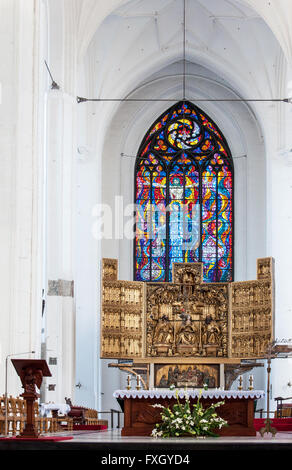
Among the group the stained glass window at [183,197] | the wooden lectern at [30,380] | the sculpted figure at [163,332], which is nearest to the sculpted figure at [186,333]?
the sculpted figure at [163,332]

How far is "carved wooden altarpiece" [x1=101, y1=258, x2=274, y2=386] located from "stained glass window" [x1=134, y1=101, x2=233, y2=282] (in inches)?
212

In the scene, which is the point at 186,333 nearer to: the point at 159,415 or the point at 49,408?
the point at 49,408

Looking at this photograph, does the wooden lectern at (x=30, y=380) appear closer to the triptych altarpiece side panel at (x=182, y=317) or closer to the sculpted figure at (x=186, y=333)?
the triptych altarpiece side panel at (x=182, y=317)

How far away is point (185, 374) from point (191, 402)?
986cm

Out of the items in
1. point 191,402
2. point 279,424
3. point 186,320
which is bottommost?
point 279,424

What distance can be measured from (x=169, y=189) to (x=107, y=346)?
27.7 ft

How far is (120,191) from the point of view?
30.9 metres

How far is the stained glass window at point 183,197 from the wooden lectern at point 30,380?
1831cm

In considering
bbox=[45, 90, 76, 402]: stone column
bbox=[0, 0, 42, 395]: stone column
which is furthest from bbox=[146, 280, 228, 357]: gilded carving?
bbox=[0, 0, 42, 395]: stone column

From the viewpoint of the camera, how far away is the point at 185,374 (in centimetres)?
2514

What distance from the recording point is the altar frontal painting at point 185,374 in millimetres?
25016

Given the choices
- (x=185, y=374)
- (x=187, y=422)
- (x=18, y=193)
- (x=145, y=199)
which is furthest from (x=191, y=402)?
(x=145, y=199)

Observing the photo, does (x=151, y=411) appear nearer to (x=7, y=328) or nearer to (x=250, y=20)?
(x=7, y=328)

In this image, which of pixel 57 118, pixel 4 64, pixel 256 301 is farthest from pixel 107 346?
pixel 4 64
